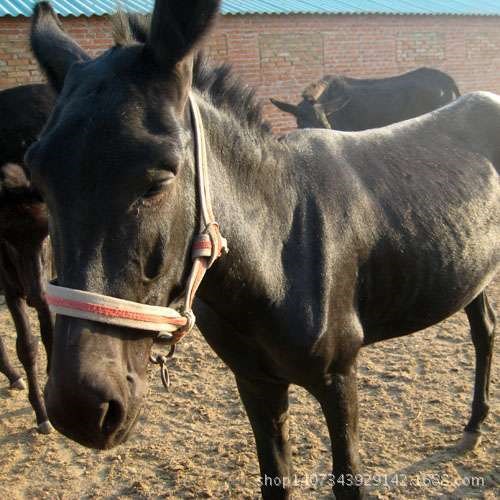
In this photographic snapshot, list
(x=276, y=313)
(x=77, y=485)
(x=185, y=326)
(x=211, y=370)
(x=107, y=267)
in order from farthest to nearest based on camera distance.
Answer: (x=211, y=370)
(x=77, y=485)
(x=276, y=313)
(x=185, y=326)
(x=107, y=267)

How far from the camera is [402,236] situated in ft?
7.27

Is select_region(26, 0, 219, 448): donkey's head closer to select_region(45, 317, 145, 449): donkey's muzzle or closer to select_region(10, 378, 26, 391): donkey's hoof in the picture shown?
select_region(45, 317, 145, 449): donkey's muzzle

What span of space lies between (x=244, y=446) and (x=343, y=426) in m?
1.33

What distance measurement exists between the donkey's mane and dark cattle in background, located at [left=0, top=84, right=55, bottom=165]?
2180 millimetres

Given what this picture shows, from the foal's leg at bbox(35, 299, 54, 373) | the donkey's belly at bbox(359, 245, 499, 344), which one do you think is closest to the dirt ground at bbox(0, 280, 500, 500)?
the foal's leg at bbox(35, 299, 54, 373)

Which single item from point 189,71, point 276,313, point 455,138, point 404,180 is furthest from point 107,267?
point 455,138

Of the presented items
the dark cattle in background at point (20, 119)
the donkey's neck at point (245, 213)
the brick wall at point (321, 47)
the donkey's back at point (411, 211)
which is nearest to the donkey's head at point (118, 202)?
the donkey's neck at point (245, 213)

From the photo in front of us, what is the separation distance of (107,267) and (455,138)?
2.06m

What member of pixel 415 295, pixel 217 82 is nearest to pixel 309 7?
pixel 415 295

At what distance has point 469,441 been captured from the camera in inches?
120

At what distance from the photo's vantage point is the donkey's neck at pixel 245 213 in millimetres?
1636

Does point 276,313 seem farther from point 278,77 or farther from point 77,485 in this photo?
point 278,77

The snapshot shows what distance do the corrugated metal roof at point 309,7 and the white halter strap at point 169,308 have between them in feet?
22.8

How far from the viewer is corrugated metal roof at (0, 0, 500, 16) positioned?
29.4ft
